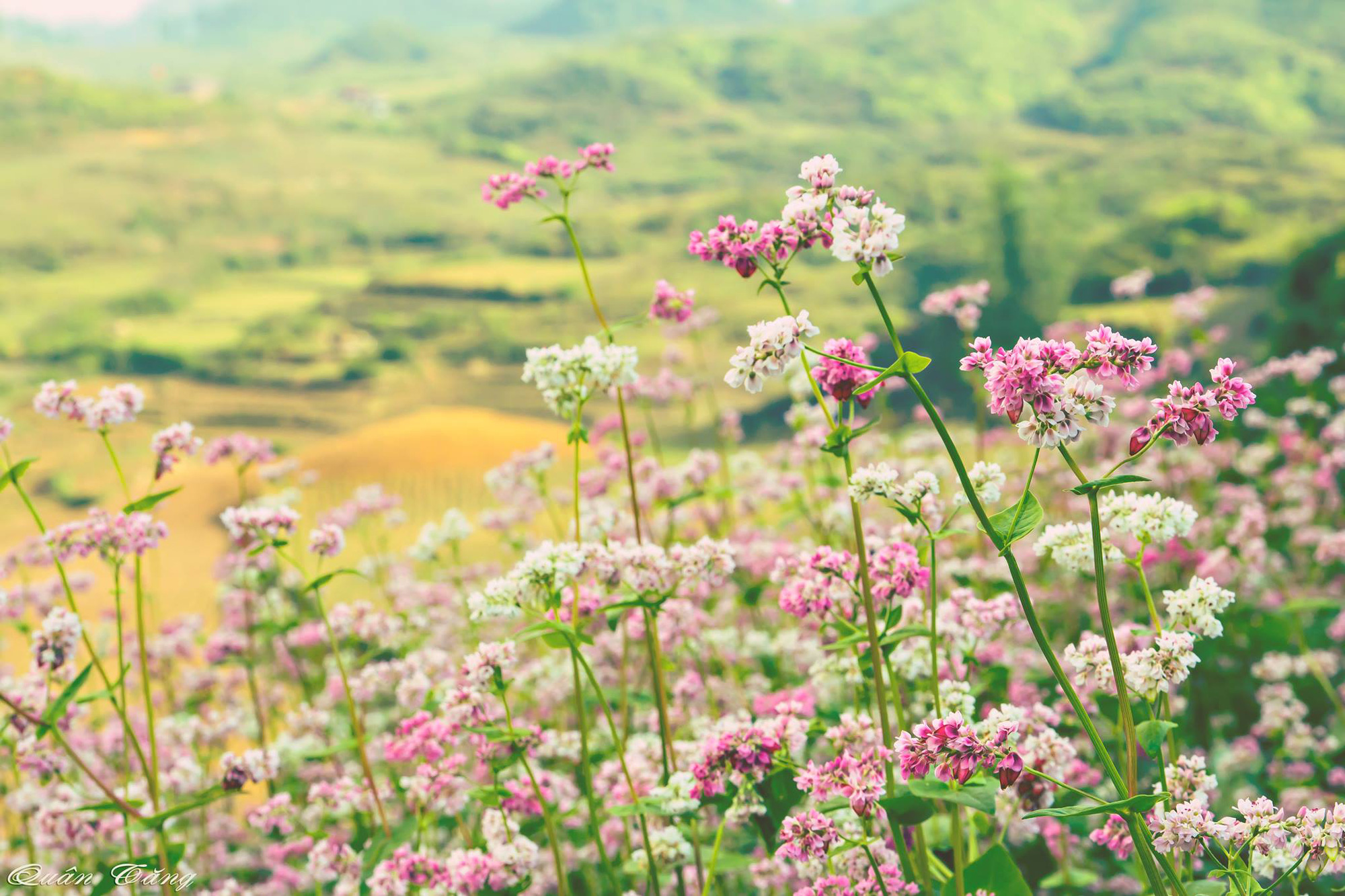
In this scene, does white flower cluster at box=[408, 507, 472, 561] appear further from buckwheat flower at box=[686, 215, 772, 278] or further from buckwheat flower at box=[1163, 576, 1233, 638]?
buckwheat flower at box=[1163, 576, 1233, 638]

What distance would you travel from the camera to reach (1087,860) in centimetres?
336

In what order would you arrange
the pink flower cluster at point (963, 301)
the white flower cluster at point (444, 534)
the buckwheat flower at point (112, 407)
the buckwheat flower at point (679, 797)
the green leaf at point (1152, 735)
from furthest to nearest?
the white flower cluster at point (444, 534), the pink flower cluster at point (963, 301), the buckwheat flower at point (112, 407), the buckwheat flower at point (679, 797), the green leaf at point (1152, 735)

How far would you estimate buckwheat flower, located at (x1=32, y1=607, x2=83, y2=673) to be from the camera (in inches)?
98.4

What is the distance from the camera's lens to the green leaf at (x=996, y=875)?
1987 mm

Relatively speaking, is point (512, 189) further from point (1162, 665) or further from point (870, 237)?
point (1162, 665)

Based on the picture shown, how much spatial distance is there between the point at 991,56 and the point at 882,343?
55540mm

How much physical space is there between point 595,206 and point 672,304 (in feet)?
141

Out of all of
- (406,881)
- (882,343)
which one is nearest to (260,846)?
(406,881)

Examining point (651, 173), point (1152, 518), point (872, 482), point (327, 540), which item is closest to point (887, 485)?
point (872, 482)

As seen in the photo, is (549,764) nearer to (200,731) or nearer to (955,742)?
(200,731)

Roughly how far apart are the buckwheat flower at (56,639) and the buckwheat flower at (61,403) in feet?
1.74

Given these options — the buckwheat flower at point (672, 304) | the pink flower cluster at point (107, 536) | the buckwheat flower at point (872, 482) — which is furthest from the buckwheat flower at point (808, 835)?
the pink flower cluster at point (107, 536)

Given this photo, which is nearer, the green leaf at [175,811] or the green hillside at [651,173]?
the green leaf at [175,811]

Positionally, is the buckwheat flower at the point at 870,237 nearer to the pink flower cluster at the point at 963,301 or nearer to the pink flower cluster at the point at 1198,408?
the pink flower cluster at the point at 1198,408
